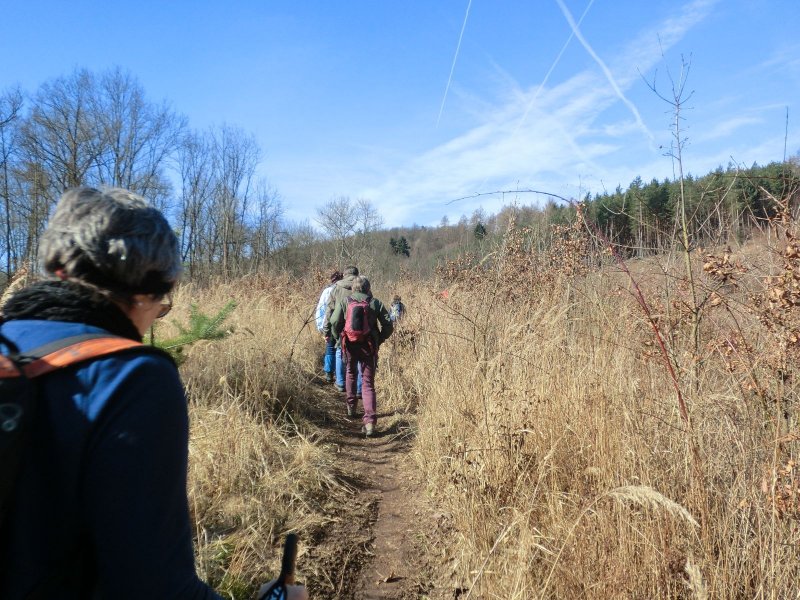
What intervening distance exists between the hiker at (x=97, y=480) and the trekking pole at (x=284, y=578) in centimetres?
22

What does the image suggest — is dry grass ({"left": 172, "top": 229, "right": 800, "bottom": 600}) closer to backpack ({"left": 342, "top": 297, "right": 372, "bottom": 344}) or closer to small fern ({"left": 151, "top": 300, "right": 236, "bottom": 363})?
small fern ({"left": 151, "top": 300, "right": 236, "bottom": 363})

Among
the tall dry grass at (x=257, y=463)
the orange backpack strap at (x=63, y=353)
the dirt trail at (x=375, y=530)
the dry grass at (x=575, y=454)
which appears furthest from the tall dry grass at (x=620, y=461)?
the orange backpack strap at (x=63, y=353)

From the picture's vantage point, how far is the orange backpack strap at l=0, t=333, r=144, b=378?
36.8 inches

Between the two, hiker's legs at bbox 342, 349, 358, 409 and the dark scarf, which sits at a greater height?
the dark scarf

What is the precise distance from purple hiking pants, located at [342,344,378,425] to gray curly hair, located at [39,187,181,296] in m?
5.05

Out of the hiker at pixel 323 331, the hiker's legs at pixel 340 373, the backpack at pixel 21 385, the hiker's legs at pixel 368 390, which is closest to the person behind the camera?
the backpack at pixel 21 385

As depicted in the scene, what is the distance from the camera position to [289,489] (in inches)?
157

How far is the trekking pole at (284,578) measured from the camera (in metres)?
1.29

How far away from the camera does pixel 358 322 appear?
635 centimetres

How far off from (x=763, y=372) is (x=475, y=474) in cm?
172

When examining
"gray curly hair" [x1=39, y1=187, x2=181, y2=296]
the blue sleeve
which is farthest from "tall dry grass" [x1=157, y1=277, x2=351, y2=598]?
"gray curly hair" [x1=39, y1=187, x2=181, y2=296]

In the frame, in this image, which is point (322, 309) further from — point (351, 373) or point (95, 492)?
point (95, 492)

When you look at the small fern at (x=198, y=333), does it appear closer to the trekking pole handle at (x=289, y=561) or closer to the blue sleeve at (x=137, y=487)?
the trekking pole handle at (x=289, y=561)

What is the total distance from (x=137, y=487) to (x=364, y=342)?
5497 mm
